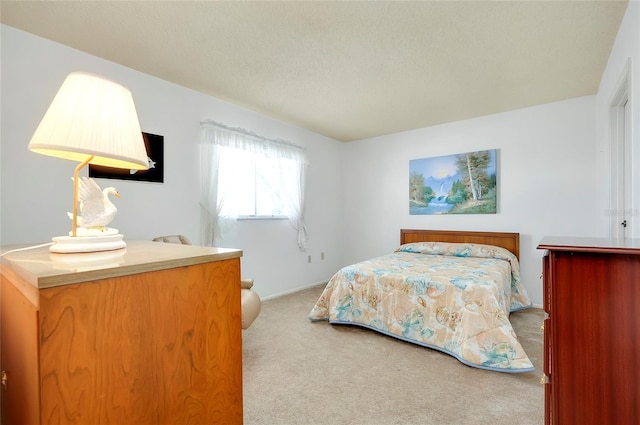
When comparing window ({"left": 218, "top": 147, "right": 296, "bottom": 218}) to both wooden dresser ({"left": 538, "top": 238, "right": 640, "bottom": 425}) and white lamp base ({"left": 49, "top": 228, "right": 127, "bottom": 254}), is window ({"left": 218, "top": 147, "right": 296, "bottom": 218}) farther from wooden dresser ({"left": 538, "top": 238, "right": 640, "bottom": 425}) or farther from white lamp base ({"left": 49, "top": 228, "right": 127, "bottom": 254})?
wooden dresser ({"left": 538, "top": 238, "right": 640, "bottom": 425})

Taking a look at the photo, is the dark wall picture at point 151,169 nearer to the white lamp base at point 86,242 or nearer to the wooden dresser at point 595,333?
the white lamp base at point 86,242

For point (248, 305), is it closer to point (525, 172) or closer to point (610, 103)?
point (610, 103)

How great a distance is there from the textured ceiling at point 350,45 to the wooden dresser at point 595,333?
1.66 m

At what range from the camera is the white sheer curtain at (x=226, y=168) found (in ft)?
10.4

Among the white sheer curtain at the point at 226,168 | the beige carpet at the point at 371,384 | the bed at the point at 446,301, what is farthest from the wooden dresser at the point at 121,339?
the white sheer curtain at the point at 226,168

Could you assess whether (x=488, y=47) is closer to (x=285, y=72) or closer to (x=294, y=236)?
(x=285, y=72)

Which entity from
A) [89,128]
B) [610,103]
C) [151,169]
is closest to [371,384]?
[89,128]

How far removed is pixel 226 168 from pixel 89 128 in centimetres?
247

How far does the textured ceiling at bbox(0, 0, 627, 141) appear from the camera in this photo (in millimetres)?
1894

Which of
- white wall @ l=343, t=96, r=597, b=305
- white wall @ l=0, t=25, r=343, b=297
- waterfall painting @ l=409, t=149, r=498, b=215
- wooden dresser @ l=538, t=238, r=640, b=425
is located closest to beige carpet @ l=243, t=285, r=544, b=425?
wooden dresser @ l=538, t=238, r=640, b=425

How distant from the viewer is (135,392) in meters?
0.81

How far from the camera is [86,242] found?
101cm

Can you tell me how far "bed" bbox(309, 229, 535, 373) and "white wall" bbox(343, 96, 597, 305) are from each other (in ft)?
0.91

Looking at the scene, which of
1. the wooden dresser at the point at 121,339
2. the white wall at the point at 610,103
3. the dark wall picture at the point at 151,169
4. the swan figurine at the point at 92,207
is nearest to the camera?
the wooden dresser at the point at 121,339
